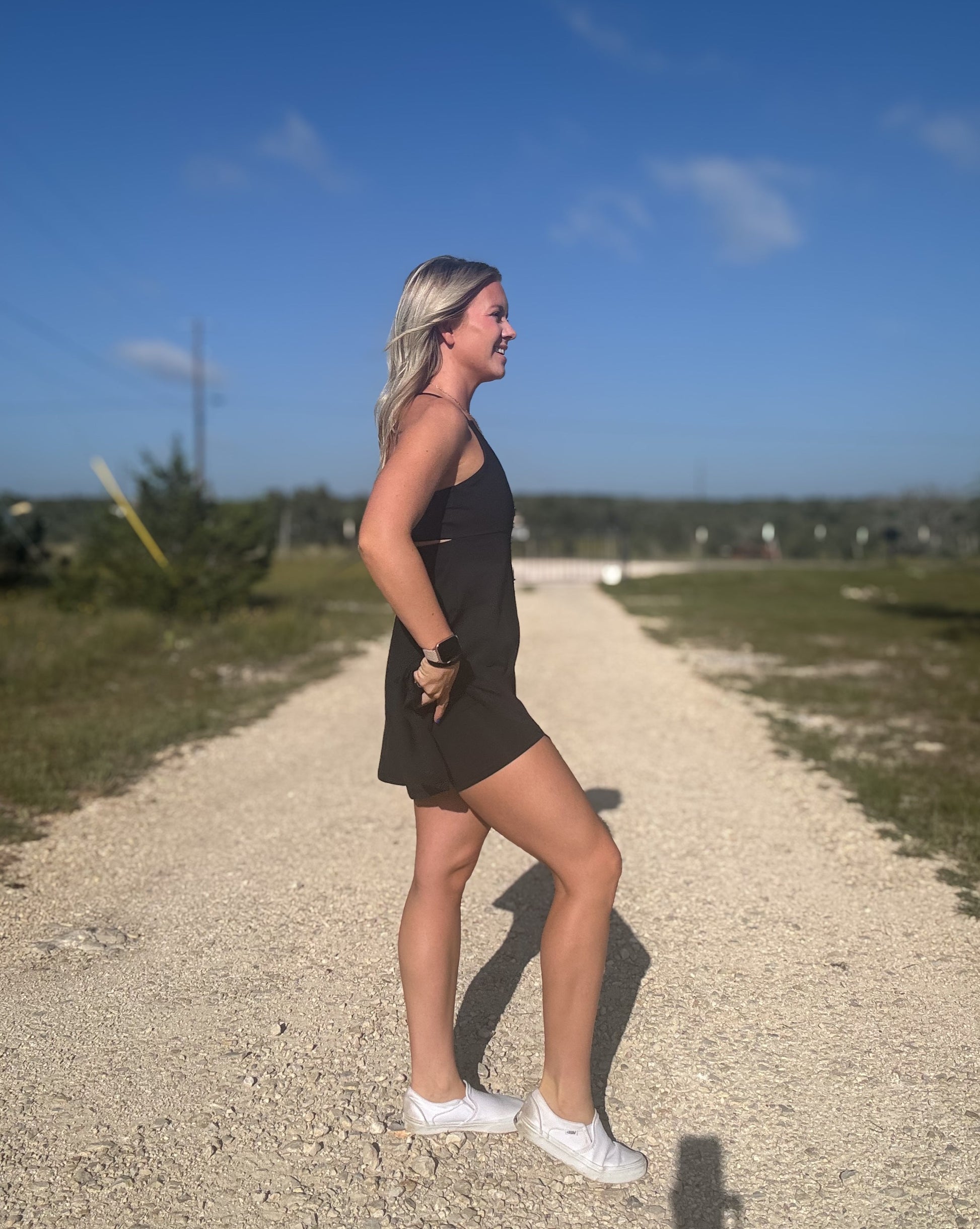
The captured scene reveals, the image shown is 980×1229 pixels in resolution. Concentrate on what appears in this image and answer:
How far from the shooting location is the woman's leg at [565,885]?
242 centimetres

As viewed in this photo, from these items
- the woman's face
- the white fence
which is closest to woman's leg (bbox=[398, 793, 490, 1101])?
the woman's face

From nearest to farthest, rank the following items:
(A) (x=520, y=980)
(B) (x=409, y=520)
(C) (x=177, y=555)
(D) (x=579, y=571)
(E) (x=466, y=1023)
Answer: (B) (x=409, y=520), (E) (x=466, y=1023), (A) (x=520, y=980), (C) (x=177, y=555), (D) (x=579, y=571)

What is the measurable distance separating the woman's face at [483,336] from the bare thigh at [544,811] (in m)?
0.88

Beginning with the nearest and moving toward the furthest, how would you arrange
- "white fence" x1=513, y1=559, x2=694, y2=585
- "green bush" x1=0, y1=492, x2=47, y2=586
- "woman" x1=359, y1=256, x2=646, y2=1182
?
"woman" x1=359, y1=256, x2=646, y2=1182 < "green bush" x1=0, y1=492, x2=47, y2=586 < "white fence" x1=513, y1=559, x2=694, y2=585

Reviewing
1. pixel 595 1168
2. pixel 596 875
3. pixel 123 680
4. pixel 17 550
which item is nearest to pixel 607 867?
pixel 596 875

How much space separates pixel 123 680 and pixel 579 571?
81.9 feet

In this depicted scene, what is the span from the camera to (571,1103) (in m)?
2.52

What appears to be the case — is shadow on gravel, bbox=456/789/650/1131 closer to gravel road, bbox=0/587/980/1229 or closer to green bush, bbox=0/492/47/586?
gravel road, bbox=0/587/980/1229

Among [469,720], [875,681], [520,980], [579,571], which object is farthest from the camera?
[579,571]

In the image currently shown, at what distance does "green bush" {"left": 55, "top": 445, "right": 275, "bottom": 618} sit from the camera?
1428 centimetres

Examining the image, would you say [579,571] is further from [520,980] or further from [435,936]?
[435,936]

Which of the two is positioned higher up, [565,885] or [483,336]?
[483,336]

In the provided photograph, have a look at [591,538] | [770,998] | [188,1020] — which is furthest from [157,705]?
[591,538]

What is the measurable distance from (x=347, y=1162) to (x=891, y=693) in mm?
8917
